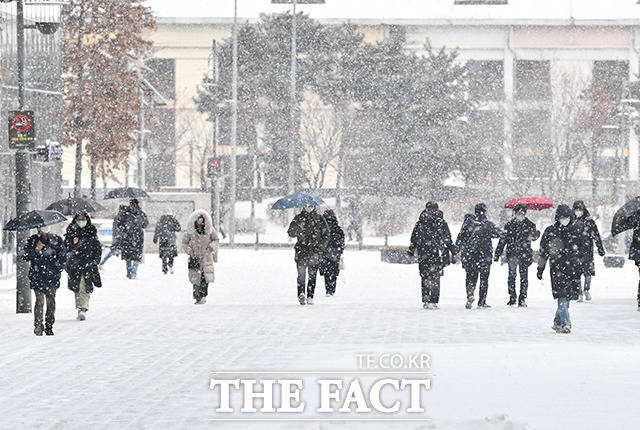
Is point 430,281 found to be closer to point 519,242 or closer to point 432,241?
point 432,241

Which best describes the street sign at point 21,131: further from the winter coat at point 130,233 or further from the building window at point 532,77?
the building window at point 532,77

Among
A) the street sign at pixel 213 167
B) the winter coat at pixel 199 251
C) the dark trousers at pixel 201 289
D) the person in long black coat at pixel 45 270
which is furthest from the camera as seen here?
the street sign at pixel 213 167

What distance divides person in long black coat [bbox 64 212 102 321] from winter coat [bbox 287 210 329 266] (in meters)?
3.99

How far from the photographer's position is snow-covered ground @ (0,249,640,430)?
9.72 metres

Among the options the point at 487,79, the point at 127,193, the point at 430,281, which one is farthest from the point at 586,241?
the point at 487,79

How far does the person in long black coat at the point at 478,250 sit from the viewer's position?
779 inches

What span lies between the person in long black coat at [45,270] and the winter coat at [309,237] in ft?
17.5

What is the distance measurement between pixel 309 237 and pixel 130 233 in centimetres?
843

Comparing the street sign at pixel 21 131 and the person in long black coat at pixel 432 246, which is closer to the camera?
the street sign at pixel 21 131

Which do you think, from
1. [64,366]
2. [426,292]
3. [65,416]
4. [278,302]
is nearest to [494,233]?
[426,292]

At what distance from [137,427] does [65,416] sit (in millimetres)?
787

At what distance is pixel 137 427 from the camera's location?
913cm

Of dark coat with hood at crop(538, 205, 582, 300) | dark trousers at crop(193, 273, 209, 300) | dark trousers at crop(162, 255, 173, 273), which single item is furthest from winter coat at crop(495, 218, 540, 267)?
dark trousers at crop(162, 255, 173, 273)

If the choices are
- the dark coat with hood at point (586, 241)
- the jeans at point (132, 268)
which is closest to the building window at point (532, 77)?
the jeans at point (132, 268)
